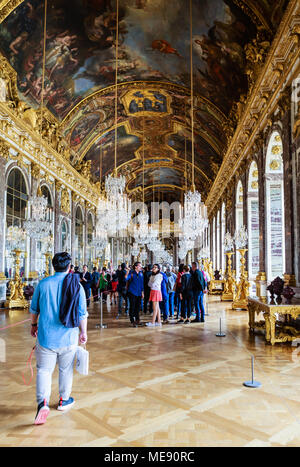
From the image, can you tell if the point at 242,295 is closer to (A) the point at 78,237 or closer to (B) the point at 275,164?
(B) the point at 275,164

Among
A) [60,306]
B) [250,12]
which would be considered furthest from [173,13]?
[60,306]

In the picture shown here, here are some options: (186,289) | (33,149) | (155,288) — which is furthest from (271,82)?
(33,149)

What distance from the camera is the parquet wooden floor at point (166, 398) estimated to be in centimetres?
269

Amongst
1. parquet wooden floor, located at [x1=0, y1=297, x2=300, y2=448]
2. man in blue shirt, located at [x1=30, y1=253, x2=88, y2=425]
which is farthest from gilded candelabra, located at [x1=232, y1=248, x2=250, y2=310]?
man in blue shirt, located at [x1=30, y1=253, x2=88, y2=425]

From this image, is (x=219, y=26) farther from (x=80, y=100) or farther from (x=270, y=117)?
(x=80, y=100)

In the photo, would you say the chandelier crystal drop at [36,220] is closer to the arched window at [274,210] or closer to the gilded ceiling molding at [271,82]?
the arched window at [274,210]

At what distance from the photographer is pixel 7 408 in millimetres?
3275

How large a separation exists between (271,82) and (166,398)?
A: 9.15m

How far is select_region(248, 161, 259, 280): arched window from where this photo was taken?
13078 mm

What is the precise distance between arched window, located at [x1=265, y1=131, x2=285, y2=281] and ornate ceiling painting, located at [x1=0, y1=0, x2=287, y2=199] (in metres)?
3.41

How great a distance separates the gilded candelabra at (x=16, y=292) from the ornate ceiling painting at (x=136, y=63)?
6335 millimetres

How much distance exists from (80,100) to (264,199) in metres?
9.99

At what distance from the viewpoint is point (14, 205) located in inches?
485

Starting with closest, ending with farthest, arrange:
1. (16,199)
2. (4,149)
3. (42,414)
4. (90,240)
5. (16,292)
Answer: (42,414), (16,292), (4,149), (16,199), (90,240)
